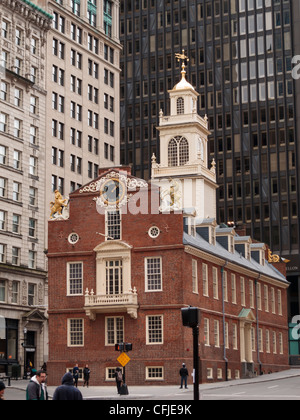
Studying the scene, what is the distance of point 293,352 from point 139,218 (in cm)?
5968

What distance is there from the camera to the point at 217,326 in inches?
2414

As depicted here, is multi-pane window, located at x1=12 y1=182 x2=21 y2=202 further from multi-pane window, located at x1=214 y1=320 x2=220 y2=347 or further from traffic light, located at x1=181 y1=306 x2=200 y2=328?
traffic light, located at x1=181 y1=306 x2=200 y2=328

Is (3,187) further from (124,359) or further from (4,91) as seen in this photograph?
(124,359)

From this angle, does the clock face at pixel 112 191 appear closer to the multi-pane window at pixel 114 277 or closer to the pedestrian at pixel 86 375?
the multi-pane window at pixel 114 277

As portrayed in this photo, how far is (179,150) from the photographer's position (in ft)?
241

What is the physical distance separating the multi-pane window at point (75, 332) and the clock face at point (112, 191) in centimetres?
861

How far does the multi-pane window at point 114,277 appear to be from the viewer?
183 ft

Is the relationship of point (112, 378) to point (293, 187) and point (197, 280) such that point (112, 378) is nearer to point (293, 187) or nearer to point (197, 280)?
point (197, 280)

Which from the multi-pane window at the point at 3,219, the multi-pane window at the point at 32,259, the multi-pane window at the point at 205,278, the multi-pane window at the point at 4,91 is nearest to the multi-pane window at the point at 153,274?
the multi-pane window at the point at 205,278

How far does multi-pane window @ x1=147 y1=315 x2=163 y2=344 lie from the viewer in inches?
2153

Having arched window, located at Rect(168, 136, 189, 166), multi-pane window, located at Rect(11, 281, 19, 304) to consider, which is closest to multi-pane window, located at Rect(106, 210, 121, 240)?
arched window, located at Rect(168, 136, 189, 166)

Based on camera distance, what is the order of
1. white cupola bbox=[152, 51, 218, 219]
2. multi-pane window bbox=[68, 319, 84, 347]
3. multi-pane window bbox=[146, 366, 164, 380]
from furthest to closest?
white cupola bbox=[152, 51, 218, 219]
multi-pane window bbox=[68, 319, 84, 347]
multi-pane window bbox=[146, 366, 164, 380]

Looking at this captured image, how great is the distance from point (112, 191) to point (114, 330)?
31.3ft

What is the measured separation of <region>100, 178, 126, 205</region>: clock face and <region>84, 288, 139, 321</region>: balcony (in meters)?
6.37
